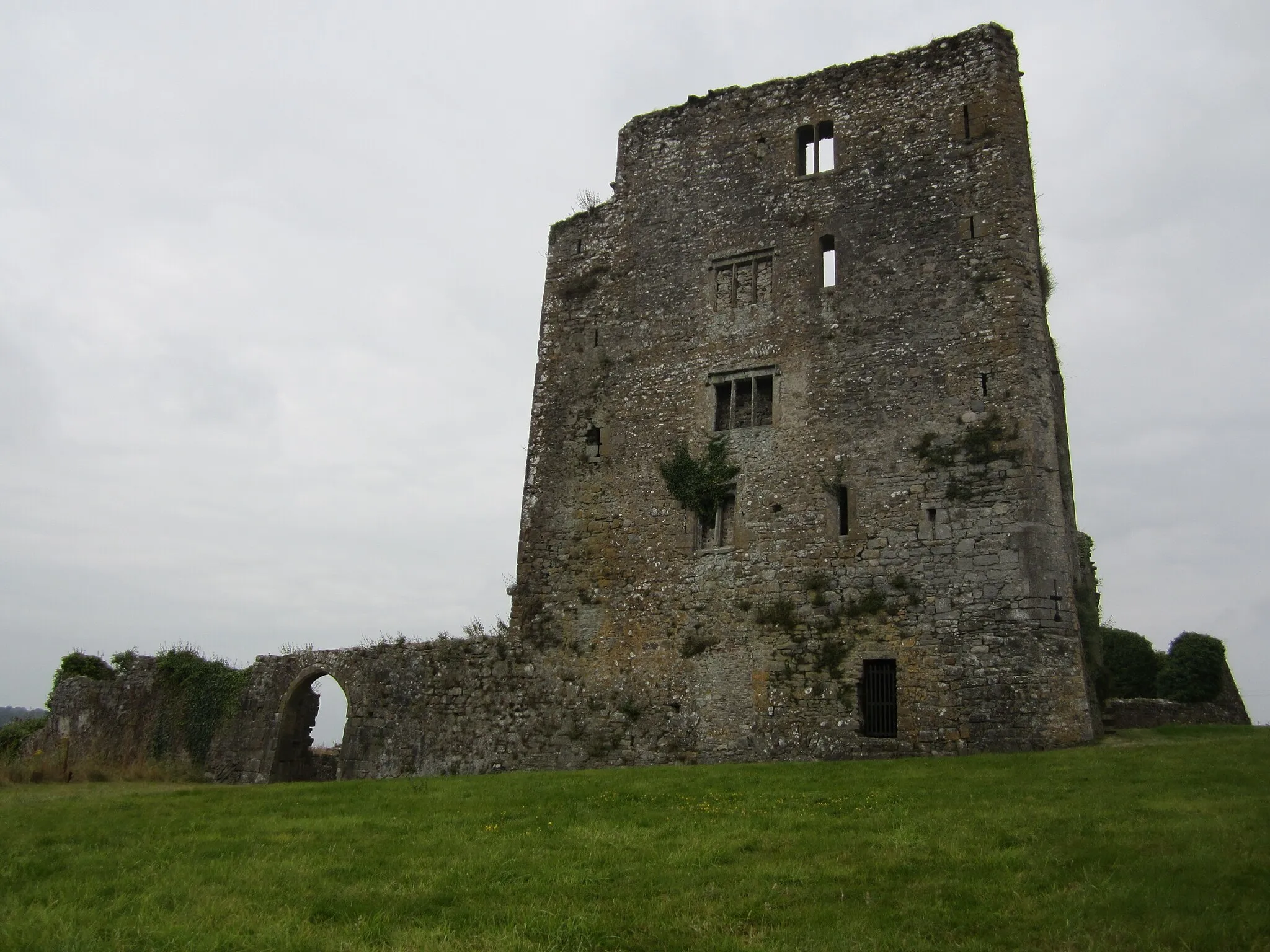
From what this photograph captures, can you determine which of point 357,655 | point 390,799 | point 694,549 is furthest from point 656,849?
point 357,655

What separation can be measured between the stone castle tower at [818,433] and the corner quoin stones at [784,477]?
2.2 inches

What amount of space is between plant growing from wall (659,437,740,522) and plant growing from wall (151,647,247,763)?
37.1 ft

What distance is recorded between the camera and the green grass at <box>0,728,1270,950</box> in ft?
22.6

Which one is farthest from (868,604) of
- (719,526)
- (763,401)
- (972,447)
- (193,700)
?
(193,700)

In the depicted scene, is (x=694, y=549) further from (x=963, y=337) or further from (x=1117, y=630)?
(x=1117, y=630)

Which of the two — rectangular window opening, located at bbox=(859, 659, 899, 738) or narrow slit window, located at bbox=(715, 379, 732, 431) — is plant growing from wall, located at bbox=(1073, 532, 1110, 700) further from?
narrow slit window, located at bbox=(715, 379, 732, 431)

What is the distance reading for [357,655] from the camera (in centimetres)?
2211

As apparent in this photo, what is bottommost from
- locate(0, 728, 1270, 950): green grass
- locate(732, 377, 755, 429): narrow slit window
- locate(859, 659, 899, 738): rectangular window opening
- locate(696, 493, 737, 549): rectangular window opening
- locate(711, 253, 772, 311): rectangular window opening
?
locate(0, 728, 1270, 950): green grass

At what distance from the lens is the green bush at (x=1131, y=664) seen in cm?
2322

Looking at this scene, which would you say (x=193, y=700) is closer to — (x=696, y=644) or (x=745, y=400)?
(x=696, y=644)

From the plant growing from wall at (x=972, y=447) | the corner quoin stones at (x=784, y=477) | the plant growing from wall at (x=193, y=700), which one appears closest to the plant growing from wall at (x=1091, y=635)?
the corner quoin stones at (x=784, y=477)

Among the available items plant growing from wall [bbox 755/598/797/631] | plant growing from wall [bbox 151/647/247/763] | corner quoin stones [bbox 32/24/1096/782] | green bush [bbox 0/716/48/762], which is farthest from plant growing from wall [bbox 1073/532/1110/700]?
green bush [bbox 0/716/48/762]

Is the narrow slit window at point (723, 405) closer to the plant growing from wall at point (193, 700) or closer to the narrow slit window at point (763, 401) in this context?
the narrow slit window at point (763, 401)

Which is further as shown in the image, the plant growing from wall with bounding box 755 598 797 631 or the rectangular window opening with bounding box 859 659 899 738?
the plant growing from wall with bounding box 755 598 797 631
